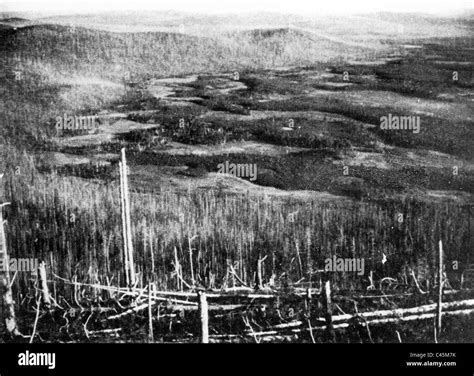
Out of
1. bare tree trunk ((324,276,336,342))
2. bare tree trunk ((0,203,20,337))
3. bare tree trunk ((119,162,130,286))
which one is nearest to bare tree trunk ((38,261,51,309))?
bare tree trunk ((0,203,20,337))

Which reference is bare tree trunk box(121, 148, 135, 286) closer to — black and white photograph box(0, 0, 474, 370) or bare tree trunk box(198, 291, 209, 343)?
black and white photograph box(0, 0, 474, 370)

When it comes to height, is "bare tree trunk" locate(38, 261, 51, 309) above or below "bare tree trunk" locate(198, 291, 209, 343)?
above

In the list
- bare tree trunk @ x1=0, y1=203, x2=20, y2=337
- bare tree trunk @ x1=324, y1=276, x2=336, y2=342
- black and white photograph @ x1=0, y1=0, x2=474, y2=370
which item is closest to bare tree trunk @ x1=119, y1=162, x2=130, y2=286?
black and white photograph @ x1=0, y1=0, x2=474, y2=370

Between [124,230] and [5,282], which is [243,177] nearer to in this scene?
[124,230]

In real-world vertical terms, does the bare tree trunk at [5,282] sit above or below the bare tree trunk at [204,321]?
above

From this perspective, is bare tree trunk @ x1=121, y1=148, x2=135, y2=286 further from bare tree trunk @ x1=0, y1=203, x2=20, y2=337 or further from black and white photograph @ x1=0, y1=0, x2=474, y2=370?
bare tree trunk @ x1=0, y1=203, x2=20, y2=337

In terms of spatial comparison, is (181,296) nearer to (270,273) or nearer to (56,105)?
(270,273)

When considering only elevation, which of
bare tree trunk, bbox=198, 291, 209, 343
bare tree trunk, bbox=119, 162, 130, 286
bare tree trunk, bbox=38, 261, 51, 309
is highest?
bare tree trunk, bbox=119, 162, 130, 286

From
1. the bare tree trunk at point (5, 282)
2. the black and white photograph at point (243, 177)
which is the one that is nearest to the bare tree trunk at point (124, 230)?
the black and white photograph at point (243, 177)

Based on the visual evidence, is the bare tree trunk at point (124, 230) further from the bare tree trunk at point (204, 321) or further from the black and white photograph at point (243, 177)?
the bare tree trunk at point (204, 321)
